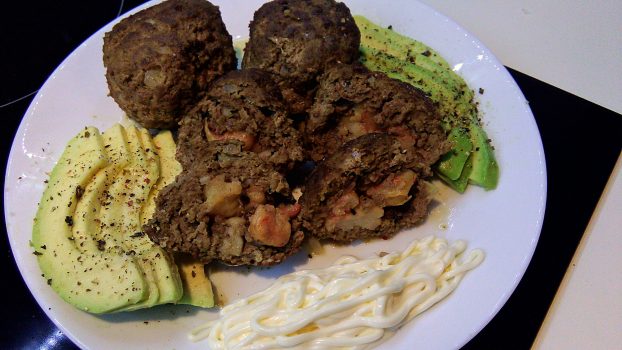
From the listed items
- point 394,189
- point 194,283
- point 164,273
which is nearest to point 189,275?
point 194,283

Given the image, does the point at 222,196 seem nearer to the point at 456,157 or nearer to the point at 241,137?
the point at 241,137

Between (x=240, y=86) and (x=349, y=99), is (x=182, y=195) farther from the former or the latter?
(x=349, y=99)

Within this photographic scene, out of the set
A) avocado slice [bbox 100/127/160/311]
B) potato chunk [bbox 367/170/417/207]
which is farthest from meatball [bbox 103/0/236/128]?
potato chunk [bbox 367/170/417/207]

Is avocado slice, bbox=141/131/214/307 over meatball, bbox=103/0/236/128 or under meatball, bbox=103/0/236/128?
under

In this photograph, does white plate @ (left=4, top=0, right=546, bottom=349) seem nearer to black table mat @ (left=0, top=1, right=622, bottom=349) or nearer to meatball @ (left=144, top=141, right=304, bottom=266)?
meatball @ (left=144, top=141, right=304, bottom=266)

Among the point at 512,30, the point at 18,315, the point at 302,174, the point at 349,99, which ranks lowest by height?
the point at 18,315

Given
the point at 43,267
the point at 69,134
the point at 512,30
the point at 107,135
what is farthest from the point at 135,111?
the point at 512,30
